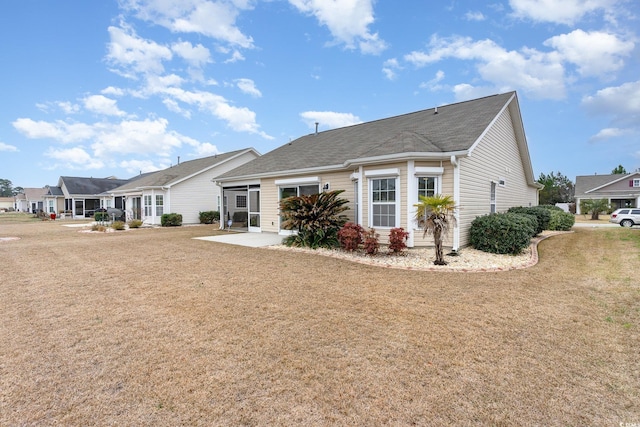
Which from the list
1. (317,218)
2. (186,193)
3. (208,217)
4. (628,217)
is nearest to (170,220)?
(186,193)

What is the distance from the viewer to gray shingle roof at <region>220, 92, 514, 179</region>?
9680 millimetres


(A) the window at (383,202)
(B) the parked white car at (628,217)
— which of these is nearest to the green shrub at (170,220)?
(A) the window at (383,202)

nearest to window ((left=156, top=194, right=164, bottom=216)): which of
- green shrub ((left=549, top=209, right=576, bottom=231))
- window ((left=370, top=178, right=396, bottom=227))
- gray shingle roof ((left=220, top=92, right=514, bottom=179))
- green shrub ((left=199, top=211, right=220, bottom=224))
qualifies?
green shrub ((left=199, top=211, right=220, bottom=224))

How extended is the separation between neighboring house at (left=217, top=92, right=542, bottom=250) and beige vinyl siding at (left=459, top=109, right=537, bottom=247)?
0.03m

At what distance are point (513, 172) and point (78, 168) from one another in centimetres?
5343

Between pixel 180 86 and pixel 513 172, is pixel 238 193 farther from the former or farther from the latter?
pixel 513 172

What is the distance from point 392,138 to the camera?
1056 centimetres

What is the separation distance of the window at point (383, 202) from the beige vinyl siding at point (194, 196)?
51.1 ft

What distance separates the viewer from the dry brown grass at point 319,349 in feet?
7.88

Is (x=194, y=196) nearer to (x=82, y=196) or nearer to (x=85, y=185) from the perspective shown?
(x=82, y=196)

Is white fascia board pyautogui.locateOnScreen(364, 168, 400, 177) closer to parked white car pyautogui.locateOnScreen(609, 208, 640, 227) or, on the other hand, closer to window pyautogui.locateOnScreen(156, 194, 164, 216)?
window pyautogui.locateOnScreen(156, 194, 164, 216)

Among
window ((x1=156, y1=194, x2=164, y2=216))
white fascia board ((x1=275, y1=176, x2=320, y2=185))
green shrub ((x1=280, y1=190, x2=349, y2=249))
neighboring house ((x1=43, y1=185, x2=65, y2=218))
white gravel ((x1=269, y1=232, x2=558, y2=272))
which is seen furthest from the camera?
neighboring house ((x1=43, y1=185, x2=65, y2=218))

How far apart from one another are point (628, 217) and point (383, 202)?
20028 millimetres

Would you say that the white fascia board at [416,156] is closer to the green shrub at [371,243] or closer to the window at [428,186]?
the window at [428,186]
